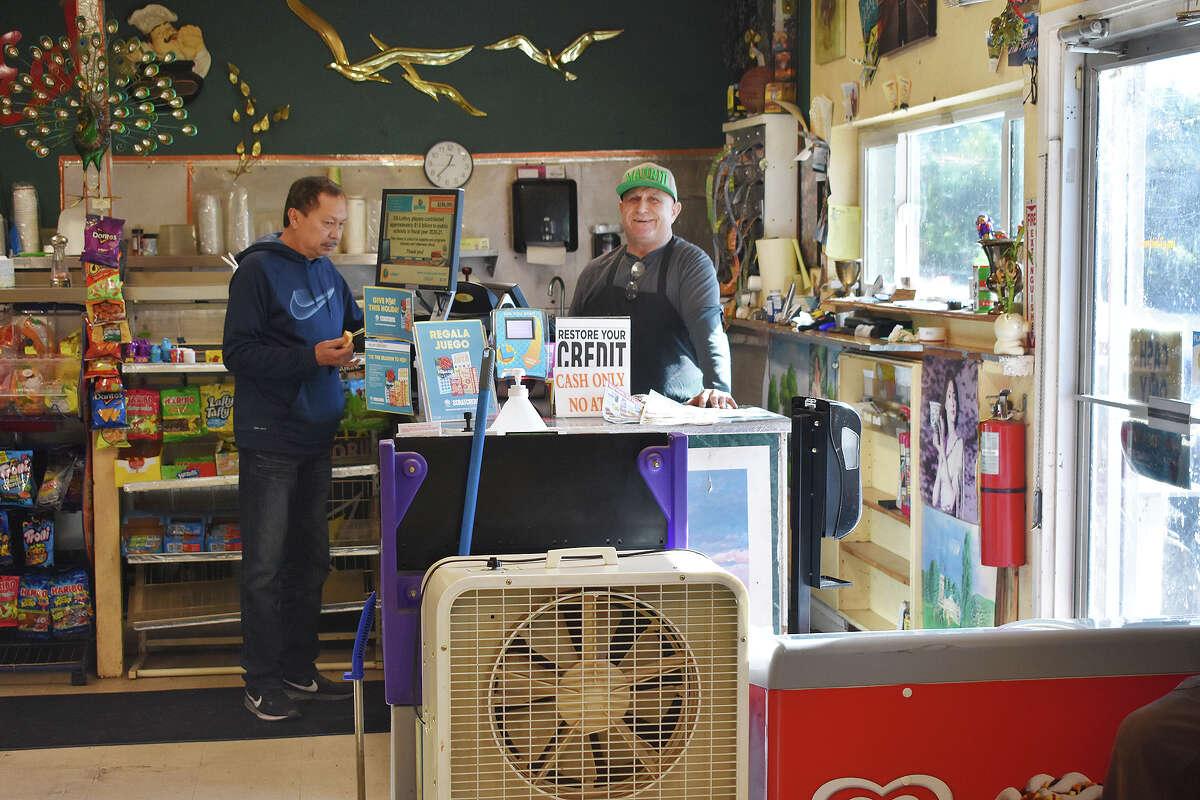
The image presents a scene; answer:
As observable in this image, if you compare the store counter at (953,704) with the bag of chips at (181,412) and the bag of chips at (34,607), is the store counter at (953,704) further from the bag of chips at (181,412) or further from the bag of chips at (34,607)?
the bag of chips at (34,607)

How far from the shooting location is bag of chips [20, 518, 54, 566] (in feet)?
17.1

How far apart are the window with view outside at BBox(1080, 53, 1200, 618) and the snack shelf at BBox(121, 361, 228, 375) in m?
3.36

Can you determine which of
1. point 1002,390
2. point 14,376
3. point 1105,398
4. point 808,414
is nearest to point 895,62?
point 1002,390

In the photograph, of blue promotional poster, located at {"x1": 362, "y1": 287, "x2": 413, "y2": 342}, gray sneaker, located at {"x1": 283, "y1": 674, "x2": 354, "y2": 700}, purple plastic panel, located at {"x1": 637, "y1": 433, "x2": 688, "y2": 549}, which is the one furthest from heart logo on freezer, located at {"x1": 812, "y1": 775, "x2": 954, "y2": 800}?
gray sneaker, located at {"x1": 283, "y1": 674, "x2": 354, "y2": 700}

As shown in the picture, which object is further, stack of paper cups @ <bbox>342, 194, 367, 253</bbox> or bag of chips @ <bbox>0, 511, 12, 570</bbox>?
stack of paper cups @ <bbox>342, 194, 367, 253</bbox>

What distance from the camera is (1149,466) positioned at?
12.1 feet

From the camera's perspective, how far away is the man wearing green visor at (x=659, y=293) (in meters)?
4.19

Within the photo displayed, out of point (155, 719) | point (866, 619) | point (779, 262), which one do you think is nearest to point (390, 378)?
point (155, 719)

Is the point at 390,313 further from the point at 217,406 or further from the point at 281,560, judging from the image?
the point at 217,406

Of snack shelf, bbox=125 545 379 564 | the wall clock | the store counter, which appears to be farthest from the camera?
the wall clock

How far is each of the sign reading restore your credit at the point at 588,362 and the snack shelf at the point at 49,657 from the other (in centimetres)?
283

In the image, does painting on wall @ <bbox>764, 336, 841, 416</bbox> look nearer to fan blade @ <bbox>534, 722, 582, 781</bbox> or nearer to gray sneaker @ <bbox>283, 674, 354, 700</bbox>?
gray sneaker @ <bbox>283, 674, 354, 700</bbox>

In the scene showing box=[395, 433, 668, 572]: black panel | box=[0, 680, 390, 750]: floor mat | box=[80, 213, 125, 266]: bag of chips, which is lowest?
box=[0, 680, 390, 750]: floor mat

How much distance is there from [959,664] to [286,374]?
9.67ft
